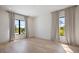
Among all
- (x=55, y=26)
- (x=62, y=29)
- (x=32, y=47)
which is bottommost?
(x=32, y=47)

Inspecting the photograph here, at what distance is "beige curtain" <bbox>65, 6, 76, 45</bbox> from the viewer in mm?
2998

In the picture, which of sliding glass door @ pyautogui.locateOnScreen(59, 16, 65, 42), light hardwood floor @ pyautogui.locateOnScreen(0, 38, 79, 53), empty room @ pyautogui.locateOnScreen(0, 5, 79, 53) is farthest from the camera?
sliding glass door @ pyautogui.locateOnScreen(59, 16, 65, 42)

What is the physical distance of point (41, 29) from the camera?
10.5 feet

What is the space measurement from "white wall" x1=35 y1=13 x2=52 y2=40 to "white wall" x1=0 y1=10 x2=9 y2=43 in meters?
0.92

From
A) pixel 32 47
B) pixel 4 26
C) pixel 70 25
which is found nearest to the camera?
pixel 4 26

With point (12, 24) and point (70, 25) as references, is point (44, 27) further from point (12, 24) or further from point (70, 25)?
point (12, 24)

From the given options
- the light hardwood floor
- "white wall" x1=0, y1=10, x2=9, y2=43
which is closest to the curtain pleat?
the light hardwood floor

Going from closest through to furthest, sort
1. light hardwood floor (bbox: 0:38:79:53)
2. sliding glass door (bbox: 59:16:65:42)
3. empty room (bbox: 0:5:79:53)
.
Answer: light hardwood floor (bbox: 0:38:79:53) → empty room (bbox: 0:5:79:53) → sliding glass door (bbox: 59:16:65:42)

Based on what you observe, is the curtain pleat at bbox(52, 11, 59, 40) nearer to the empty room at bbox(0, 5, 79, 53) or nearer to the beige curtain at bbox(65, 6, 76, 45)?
the empty room at bbox(0, 5, 79, 53)

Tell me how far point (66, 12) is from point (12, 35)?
6.38 ft

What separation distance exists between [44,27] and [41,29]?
0.13 meters

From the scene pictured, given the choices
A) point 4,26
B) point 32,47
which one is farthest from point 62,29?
point 4,26
